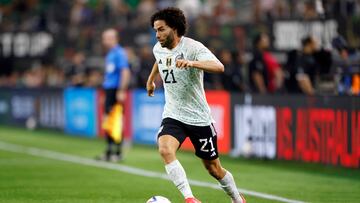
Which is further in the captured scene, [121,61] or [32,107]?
[32,107]

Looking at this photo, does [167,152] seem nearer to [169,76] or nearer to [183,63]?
[169,76]

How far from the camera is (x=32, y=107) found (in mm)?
31688

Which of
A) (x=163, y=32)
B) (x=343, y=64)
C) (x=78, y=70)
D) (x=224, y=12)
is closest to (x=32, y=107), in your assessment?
(x=78, y=70)

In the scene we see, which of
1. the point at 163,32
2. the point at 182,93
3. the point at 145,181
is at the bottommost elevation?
the point at 145,181

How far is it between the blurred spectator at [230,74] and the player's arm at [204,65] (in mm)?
10991

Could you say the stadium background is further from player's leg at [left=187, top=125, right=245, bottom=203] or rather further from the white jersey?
the white jersey

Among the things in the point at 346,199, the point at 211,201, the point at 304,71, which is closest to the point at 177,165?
the point at 211,201

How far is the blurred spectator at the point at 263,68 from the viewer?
19.5 metres

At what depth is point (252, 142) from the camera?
63.9ft

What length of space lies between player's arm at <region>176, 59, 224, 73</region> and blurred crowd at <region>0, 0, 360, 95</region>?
7.43 meters

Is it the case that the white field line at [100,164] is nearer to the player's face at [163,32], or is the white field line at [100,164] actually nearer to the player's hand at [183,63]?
the player's face at [163,32]

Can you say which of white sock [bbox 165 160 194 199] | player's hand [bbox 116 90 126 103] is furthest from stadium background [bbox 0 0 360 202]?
white sock [bbox 165 160 194 199]

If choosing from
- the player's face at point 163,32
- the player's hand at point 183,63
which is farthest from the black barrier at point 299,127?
the player's hand at point 183,63

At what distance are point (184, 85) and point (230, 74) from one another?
1110 centimetres
